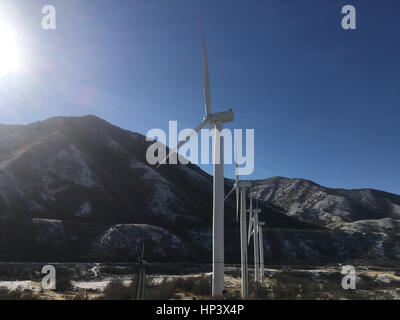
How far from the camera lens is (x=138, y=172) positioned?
11656cm

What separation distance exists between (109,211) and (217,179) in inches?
3121

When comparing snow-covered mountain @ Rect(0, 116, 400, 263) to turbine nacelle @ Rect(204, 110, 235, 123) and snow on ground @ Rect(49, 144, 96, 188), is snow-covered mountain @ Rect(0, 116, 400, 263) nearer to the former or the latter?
snow on ground @ Rect(49, 144, 96, 188)

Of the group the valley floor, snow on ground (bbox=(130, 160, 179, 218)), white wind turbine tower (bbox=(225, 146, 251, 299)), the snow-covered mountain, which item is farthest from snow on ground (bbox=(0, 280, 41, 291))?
snow on ground (bbox=(130, 160, 179, 218))

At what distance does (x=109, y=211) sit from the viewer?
90.6m

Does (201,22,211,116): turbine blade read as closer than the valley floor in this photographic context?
Yes

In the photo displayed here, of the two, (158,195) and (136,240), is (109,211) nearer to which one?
(158,195)

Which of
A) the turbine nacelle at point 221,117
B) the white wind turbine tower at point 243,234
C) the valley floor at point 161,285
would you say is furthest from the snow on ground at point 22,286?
the turbine nacelle at point 221,117

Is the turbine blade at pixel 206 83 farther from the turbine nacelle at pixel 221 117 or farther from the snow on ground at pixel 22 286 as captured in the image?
the snow on ground at pixel 22 286

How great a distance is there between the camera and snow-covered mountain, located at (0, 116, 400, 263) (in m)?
66.8

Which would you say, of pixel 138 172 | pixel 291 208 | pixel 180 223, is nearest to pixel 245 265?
pixel 180 223

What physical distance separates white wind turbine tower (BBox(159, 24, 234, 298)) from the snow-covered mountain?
50.3 metres

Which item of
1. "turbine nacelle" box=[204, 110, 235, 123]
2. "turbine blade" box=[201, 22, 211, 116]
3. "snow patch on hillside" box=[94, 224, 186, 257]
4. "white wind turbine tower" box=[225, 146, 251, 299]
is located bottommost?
"snow patch on hillside" box=[94, 224, 186, 257]

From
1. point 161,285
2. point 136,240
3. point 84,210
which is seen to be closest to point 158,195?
point 84,210

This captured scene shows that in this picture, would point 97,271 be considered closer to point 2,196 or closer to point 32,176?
point 2,196
